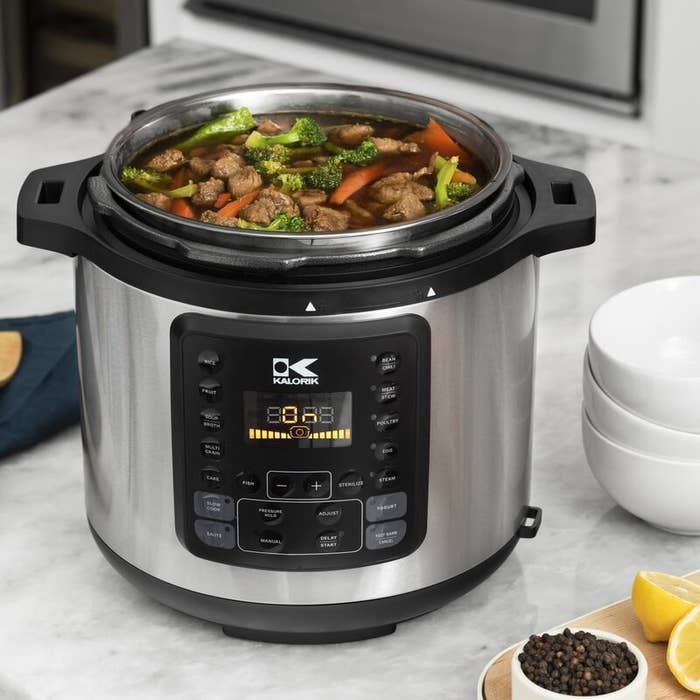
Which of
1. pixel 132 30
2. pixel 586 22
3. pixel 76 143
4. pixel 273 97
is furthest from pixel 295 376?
pixel 132 30

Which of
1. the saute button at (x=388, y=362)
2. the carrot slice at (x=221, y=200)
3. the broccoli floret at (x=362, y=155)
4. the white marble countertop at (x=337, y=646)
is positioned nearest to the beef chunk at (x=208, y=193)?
the carrot slice at (x=221, y=200)

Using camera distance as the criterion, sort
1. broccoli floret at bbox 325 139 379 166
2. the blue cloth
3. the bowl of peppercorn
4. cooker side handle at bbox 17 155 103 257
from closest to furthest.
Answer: the bowl of peppercorn → cooker side handle at bbox 17 155 103 257 → broccoli floret at bbox 325 139 379 166 → the blue cloth

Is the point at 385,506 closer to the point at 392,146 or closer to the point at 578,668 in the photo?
the point at 578,668

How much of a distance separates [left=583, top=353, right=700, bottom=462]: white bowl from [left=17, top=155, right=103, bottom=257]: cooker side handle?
51 cm

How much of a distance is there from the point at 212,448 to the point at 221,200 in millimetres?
221

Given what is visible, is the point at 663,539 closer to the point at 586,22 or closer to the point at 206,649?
the point at 206,649

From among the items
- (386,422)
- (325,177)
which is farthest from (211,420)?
(325,177)

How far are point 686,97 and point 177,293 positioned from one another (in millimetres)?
1605

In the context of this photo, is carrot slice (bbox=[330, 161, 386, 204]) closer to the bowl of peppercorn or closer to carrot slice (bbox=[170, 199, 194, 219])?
carrot slice (bbox=[170, 199, 194, 219])

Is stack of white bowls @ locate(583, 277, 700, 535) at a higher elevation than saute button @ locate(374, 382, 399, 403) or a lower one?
lower

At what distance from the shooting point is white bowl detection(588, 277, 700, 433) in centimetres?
136

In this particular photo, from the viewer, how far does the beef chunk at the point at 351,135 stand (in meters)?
1.40

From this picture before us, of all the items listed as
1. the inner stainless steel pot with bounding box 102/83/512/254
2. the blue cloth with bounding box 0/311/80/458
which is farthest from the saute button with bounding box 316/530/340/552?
the blue cloth with bounding box 0/311/80/458

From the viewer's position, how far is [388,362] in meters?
1.18
